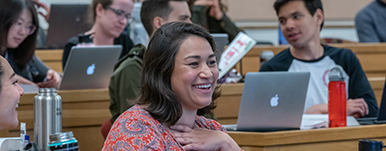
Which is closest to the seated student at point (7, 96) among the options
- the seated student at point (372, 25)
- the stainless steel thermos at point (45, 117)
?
the stainless steel thermos at point (45, 117)

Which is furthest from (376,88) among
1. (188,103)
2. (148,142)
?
(148,142)

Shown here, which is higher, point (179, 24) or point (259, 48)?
point (179, 24)

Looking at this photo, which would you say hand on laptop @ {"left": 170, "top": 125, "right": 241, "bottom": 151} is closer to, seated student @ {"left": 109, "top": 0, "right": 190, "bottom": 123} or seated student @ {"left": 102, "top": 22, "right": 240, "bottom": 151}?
seated student @ {"left": 102, "top": 22, "right": 240, "bottom": 151}

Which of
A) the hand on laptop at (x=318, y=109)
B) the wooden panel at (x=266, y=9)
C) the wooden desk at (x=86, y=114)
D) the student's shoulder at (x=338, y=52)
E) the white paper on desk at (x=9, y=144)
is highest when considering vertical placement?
the wooden panel at (x=266, y=9)

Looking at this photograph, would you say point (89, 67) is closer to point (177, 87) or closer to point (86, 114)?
point (86, 114)

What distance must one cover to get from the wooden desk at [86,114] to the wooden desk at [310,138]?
875mm

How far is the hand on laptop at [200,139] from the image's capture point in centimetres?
110

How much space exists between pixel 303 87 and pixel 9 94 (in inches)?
38.1

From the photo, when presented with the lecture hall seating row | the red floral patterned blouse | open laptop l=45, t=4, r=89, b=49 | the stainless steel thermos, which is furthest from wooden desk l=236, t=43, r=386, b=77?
the red floral patterned blouse

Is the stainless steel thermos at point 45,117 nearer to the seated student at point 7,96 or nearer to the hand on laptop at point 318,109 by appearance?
the seated student at point 7,96

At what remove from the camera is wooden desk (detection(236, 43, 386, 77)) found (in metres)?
2.92

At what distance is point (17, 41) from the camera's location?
2.11 metres

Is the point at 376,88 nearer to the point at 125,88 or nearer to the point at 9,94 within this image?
the point at 125,88

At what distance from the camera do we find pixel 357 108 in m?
1.89
